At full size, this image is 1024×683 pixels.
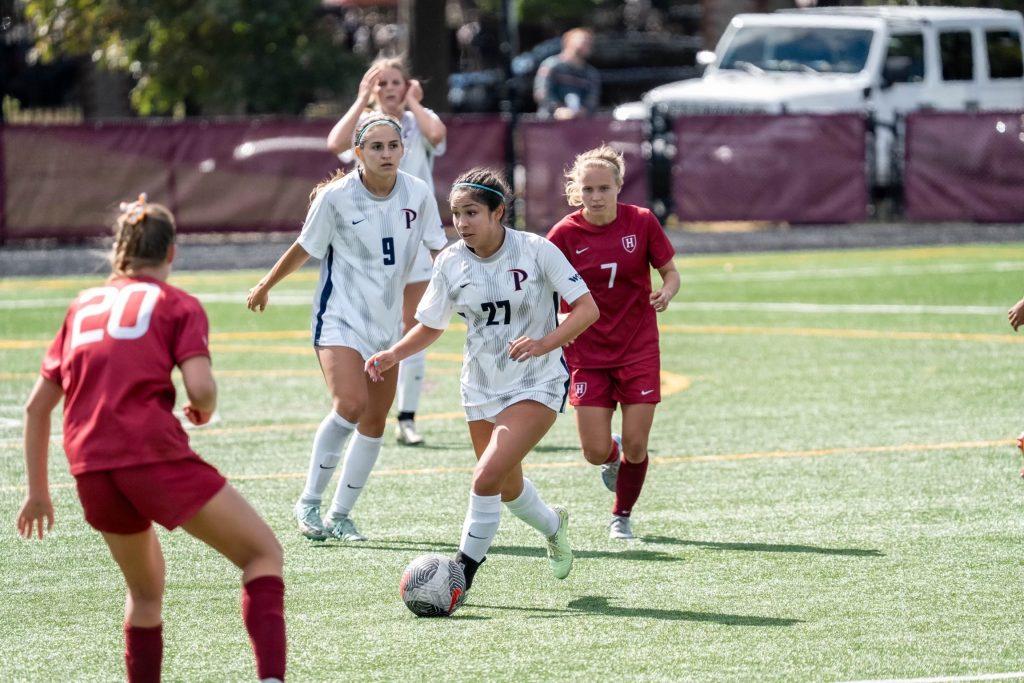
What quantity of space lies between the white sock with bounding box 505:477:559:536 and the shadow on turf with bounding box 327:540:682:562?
0.58 m

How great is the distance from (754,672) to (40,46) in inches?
1015

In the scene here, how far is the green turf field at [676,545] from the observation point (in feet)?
20.2

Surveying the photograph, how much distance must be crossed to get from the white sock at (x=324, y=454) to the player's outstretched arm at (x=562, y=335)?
4.96 ft

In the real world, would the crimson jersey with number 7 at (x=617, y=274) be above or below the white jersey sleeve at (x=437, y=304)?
below

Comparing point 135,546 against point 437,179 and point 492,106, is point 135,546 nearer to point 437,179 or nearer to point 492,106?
point 437,179

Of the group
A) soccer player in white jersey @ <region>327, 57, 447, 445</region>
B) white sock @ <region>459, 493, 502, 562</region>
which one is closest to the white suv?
soccer player in white jersey @ <region>327, 57, 447, 445</region>

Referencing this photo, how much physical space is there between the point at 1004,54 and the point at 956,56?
1.09m

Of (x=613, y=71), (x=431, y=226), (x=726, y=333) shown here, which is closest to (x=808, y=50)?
(x=726, y=333)

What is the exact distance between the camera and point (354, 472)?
321 inches

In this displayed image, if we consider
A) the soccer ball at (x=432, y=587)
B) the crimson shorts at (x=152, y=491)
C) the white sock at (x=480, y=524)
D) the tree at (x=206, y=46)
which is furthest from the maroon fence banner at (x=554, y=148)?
the crimson shorts at (x=152, y=491)

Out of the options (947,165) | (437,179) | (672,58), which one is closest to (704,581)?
(437,179)

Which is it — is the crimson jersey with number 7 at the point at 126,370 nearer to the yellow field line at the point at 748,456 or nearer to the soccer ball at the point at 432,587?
the soccer ball at the point at 432,587

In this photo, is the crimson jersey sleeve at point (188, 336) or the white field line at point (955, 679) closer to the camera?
the crimson jersey sleeve at point (188, 336)

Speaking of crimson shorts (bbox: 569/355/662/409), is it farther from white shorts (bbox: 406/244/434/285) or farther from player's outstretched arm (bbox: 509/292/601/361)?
white shorts (bbox: 406/244/434/285)
